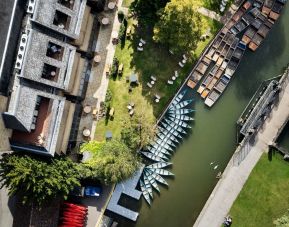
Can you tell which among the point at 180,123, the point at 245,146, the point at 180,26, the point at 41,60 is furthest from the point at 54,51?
the point at 245,146

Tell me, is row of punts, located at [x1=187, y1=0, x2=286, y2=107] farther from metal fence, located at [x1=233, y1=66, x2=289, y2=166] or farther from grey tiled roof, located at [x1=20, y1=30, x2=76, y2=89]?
grey tiled roof, located at [x1=20, y1=30, x2=76, y2=89]

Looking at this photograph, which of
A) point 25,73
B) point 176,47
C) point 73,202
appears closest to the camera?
point 25,73

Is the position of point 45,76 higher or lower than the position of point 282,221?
higher

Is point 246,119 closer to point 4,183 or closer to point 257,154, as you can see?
point 257,154

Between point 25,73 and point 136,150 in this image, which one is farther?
point 136,150

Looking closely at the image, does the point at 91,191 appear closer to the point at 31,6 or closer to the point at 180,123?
the point at 180,123

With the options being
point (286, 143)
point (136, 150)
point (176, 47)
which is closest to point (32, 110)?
point (136, 150)
